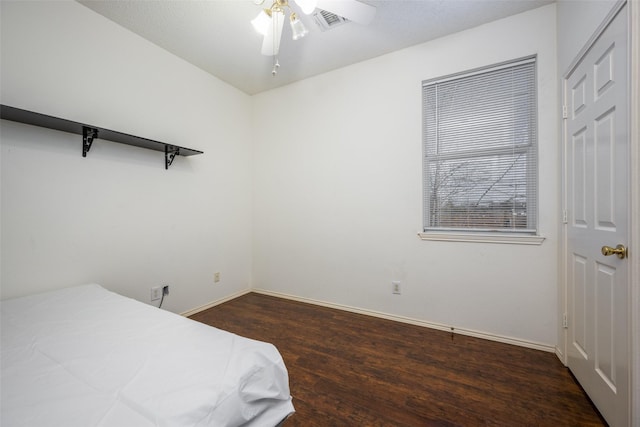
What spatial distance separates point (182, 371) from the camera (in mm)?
835

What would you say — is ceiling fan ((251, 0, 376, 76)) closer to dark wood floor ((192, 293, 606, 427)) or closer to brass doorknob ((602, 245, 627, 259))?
brass doorknob ((602, 245, 627, 259))

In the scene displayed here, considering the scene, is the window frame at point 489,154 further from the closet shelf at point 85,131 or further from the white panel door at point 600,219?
the closet shelf at point 85,131

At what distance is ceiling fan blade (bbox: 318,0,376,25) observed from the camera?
1.50 metres

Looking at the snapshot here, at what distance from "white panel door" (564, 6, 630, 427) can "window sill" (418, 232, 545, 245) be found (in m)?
0.26

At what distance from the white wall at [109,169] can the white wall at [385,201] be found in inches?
26.3

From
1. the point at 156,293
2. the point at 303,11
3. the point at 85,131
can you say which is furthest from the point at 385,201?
the point at 85,131

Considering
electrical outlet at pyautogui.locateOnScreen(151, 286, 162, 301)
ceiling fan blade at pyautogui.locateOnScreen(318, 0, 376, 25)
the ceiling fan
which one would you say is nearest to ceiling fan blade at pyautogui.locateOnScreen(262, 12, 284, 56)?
the ceiling fan

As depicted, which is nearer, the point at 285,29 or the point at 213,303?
the point at 285,29

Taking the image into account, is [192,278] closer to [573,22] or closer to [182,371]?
[182,371]

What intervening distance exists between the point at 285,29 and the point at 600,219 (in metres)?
2.56

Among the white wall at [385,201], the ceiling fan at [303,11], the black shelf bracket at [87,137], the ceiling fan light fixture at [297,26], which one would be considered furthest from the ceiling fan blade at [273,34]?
the black shelf bracket at [87,137]

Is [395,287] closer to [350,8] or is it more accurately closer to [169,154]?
[350,8]

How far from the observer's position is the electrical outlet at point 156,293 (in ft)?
7.48

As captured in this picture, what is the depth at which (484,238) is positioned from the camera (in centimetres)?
210
